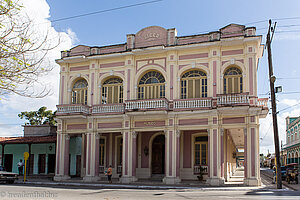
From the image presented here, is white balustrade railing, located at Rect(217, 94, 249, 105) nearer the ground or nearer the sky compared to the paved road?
nearer the sky

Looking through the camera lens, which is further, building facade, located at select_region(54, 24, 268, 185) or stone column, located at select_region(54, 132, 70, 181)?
stone column, located at select_region(54, 132, 70, 181)

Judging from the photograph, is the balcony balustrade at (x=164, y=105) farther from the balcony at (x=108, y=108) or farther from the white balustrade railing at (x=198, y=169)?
the white balustrade railing at (x=198, y=169)

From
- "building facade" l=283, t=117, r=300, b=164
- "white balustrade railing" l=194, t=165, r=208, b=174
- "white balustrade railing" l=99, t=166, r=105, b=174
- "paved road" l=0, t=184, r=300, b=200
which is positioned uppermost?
"building facade" l=283, t=117, r=300, b=164

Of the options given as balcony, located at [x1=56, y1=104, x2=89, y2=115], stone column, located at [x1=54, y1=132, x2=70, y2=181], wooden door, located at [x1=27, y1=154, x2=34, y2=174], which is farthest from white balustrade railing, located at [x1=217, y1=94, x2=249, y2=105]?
wooden door, located at [x1=27, y1=154, x2=34, y2=174]

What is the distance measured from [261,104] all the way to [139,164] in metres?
10.6

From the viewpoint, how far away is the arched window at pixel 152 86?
25719mm

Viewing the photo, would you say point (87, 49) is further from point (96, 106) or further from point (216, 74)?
point (216, 74)

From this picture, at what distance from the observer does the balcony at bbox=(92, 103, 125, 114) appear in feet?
83.1

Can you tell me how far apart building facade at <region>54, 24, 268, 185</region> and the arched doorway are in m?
0.08

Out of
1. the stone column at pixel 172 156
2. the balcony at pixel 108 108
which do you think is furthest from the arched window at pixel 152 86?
the stone column at pixel 172 156

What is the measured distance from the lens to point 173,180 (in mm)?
23156

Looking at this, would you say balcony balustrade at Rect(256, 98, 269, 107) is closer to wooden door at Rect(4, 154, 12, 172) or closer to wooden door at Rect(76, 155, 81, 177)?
wooden door at Rect(76, 155, 81, 177)

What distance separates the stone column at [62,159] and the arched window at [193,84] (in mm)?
10098

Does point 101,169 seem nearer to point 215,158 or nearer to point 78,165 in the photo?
point 78,165
